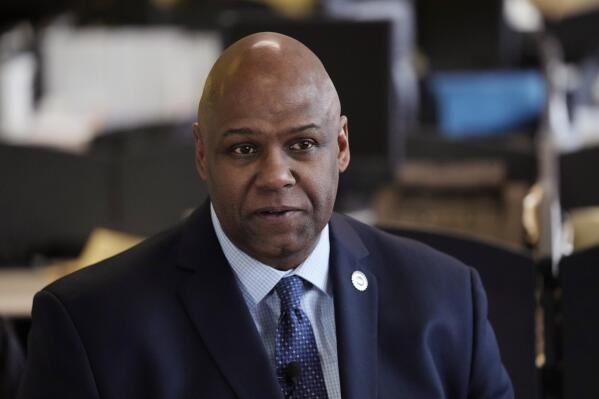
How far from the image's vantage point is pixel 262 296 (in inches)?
65.3

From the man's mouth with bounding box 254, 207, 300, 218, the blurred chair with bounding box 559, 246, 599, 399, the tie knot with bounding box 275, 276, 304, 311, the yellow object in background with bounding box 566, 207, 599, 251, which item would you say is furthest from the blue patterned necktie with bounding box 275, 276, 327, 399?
the yellow object in background with bounding box 566, 207, 599, 251

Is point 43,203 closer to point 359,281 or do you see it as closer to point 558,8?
point 359,281

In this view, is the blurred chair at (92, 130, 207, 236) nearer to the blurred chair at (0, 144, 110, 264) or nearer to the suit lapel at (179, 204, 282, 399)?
the blurred chair at (0, 144, 110, 264)

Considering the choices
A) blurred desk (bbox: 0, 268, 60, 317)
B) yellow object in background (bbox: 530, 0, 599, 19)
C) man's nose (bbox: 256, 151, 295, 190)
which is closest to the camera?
man's nose (bbox: 256, 151, 295, 190)

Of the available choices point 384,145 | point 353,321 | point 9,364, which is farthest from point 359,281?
point 384,145

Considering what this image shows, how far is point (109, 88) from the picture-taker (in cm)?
595

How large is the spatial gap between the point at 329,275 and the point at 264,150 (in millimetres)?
235

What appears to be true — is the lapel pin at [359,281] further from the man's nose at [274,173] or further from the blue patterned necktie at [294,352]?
the man's nose at [274,173]

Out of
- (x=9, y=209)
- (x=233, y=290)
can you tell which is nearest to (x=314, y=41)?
(x=9, y=209)

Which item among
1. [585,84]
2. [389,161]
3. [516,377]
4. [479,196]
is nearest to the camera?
[516,377]

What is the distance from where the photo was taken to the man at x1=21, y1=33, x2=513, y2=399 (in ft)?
5.09

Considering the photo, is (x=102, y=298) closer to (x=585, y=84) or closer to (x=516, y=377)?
(x=516, y=377)

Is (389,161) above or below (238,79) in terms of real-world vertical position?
below

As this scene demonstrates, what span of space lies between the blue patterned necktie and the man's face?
74mm
